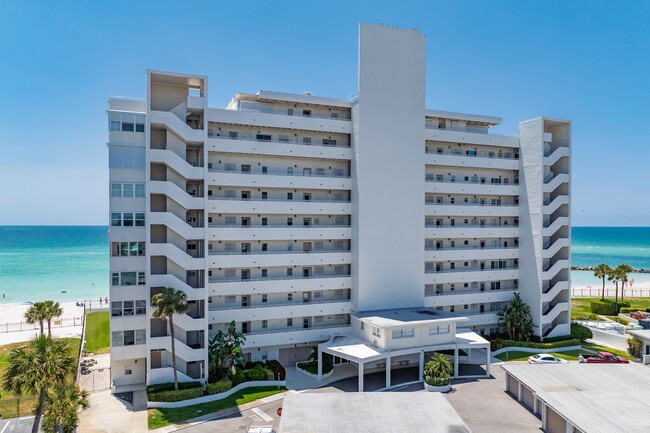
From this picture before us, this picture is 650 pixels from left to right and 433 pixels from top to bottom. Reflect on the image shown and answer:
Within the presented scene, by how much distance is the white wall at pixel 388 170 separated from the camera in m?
44.4

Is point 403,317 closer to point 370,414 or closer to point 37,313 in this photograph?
point 370,414

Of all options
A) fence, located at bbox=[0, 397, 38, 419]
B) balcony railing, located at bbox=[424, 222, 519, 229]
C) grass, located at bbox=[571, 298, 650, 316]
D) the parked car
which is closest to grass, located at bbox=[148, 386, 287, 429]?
fence, located at bbox=[0, 397, 38, 419]

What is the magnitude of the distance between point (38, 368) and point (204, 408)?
1317cm

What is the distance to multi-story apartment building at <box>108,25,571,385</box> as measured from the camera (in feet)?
121

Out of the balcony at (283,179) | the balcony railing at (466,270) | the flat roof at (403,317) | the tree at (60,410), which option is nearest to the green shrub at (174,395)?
the tree at (60,410)

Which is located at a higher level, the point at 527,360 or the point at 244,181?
the point at 244,181

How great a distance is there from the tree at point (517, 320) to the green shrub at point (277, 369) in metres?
28.0

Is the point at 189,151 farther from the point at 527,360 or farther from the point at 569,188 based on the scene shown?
the point at 569,188

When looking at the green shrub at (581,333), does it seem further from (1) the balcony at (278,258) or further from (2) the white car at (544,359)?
(1) the balcony at (278,258)

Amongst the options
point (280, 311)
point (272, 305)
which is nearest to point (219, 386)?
point (280, 311)

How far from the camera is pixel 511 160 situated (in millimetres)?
53531

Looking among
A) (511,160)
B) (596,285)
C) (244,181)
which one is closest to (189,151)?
(244,181)

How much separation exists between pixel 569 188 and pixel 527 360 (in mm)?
22609

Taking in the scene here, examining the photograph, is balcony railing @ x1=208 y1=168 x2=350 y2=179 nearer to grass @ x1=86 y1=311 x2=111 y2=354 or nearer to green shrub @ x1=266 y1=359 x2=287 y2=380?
green shrub @ x1=266 y1=359 x2=287 y2=380
